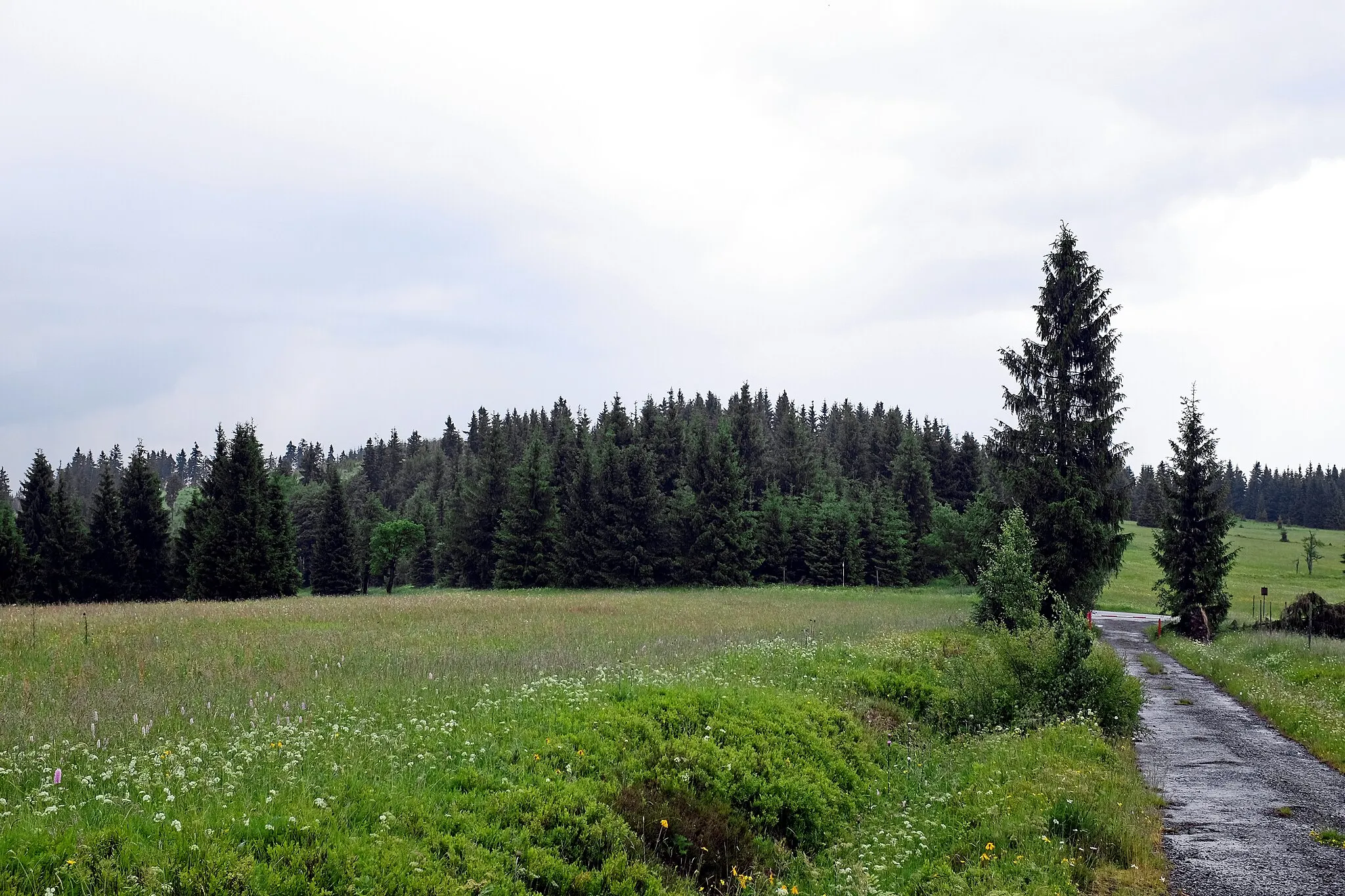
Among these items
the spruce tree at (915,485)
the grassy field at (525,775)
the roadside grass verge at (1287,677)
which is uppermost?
the spruce tree at (915,485)

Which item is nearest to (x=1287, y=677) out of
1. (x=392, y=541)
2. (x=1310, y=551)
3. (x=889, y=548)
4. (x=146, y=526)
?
(x=889, y=548)

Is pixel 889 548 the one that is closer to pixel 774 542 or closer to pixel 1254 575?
pixel 774 542

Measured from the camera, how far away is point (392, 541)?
7825 centimetres

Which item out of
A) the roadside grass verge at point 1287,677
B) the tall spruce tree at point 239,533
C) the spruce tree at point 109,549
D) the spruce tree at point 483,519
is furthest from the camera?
the spruce tree at point 483,519

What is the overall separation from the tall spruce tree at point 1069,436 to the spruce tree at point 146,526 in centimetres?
5535

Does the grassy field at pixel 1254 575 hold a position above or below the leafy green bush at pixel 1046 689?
below

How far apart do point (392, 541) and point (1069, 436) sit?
64775 millimetres

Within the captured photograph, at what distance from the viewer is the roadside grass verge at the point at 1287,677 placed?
15203mm

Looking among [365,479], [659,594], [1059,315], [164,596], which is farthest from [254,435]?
[365,479]

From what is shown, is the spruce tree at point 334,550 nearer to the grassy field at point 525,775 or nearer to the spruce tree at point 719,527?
the spruce tree at point 719,527

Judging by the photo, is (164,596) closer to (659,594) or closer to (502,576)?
(502,576)

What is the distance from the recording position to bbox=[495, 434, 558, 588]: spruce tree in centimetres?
6950

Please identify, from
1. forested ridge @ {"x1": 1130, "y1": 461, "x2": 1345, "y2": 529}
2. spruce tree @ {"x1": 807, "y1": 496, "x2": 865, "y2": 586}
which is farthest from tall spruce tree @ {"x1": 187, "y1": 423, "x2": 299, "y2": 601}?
forested ridge @ {"x1": 1130, "y1": 461, "x2": 1345, "y2": 529}

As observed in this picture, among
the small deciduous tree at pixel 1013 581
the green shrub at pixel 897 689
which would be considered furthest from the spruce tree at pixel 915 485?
the green shrub at pixel 897 689
